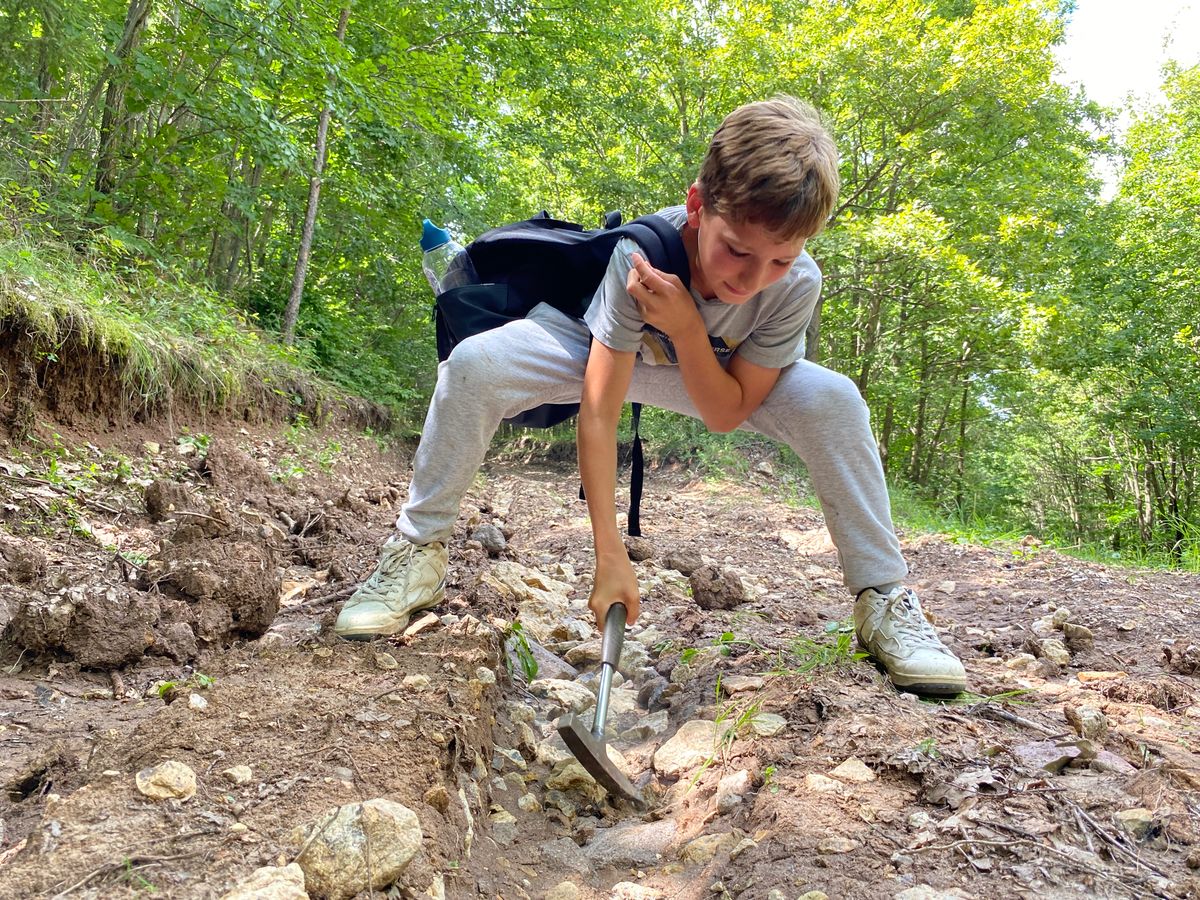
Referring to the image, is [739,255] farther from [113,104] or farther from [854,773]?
[113,104]

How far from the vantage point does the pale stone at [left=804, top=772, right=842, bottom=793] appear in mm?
1374

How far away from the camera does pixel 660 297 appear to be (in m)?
1.92

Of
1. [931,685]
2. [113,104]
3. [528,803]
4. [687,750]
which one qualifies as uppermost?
[113,104]

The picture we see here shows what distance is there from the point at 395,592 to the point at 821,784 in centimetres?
127

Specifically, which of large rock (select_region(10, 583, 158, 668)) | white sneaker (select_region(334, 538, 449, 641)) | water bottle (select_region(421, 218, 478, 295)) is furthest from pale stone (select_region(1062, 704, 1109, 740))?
large rock (select_region(10, 583, 158, 668))

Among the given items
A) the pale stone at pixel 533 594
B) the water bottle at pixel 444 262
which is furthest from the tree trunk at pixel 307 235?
the water bottle at pixel 444 262

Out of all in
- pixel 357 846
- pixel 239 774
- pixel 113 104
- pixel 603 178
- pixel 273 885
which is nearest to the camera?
pixel 273 885

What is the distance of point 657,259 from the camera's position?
2029mm

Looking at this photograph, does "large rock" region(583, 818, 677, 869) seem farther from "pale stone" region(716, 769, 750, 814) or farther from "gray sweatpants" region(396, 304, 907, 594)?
"gray sweatpants" region(396, 304, 907, 594)

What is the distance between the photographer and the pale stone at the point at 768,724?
1.65 meters

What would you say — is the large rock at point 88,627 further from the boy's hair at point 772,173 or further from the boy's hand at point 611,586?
the boy's hair at point 772,173

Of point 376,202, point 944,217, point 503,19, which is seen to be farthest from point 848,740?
point 944,217

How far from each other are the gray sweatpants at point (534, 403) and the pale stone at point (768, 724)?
0.59m

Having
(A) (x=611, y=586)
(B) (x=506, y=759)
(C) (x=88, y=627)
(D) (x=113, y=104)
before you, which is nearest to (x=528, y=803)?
(B) (x=506, y=759)
